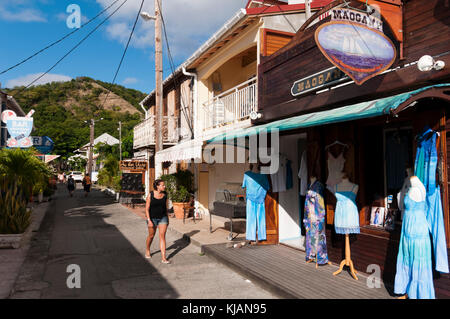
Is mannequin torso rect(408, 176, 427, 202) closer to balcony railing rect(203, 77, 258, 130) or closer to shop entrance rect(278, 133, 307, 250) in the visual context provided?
shop entrance rect(278, 133, 307, 250)

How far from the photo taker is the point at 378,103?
4633 mm

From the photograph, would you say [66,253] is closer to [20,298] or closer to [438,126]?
[20,298]

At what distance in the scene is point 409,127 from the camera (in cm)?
527

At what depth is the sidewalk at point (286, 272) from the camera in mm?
4930

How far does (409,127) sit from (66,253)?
733cm

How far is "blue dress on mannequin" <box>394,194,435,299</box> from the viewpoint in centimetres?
409

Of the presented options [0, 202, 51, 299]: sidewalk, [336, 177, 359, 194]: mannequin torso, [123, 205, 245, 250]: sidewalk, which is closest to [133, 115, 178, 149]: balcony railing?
[123, 205, 245, 250]: sidewalk

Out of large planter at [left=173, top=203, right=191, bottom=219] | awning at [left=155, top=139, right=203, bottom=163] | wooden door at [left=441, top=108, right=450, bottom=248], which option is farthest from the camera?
large planter at [left=173, top=203, right=191, bottom=219]

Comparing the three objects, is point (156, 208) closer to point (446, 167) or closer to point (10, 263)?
point (10, 263)

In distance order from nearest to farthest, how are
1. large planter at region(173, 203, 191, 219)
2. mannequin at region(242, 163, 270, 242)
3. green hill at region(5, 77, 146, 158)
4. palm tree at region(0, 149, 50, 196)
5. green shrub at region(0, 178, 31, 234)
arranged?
1. mannequin at region(242, 163, 270, 242)
2. green shrub at region(0, 178, 31, 234)
3. palm tree at region(0, 149, 50, 196)
4. large planter at region(173, 203, 191, 219)
5. green hill at region(5, 77, 146, 158)

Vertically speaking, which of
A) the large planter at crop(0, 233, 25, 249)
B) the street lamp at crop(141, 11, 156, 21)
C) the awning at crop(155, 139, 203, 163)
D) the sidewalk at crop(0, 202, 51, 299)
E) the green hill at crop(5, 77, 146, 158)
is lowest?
the sidewalk at crop(0, 202, 51, 299)

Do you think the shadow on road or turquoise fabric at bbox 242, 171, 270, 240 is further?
turquoise fabric at bbox 242, 171, 270, 240

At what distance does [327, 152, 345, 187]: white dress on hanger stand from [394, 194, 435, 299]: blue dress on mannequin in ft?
6.00

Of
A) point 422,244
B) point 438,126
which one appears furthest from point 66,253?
point 438,126
